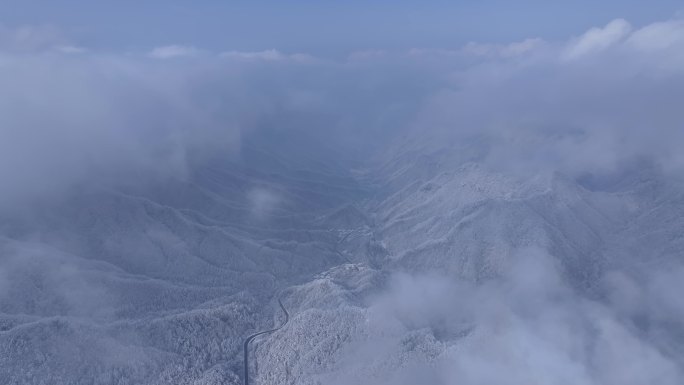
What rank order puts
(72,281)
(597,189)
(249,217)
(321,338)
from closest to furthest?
(321,338) → (72,281) → (249,217) → (597,189)

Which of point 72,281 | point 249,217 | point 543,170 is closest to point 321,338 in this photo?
point 72,281

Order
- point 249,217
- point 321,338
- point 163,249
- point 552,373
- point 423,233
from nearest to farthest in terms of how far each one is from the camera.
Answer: point 552,373 → point 321,338 → point 163,249 → point 423,233 → point 249,217

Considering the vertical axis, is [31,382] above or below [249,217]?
above

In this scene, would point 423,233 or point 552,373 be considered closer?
point 552,373

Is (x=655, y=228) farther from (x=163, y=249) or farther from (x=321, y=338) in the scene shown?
(x=163, y=249)

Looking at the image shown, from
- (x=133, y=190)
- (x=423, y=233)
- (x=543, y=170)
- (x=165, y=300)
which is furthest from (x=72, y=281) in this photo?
(x=543, y=170)

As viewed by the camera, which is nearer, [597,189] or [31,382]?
[31,382]

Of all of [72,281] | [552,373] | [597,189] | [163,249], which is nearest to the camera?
[552,373]

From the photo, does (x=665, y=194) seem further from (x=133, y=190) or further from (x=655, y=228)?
(x=133, y=190)

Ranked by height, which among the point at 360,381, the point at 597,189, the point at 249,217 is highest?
the point at 360,381
